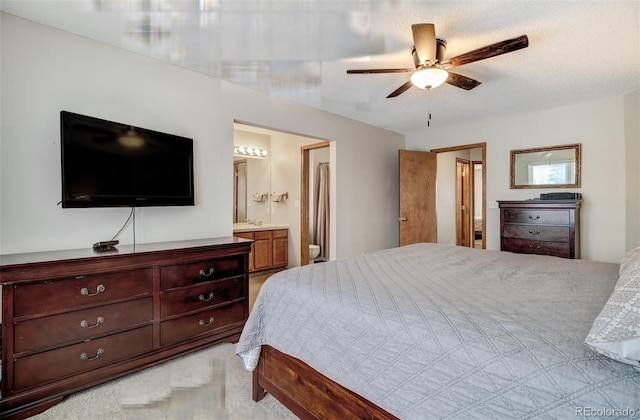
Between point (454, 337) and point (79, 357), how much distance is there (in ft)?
6.96

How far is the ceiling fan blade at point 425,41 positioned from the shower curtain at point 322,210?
3776mm

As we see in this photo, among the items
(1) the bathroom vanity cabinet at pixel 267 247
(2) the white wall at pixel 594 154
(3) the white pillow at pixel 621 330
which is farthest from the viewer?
(1) the bathroom vanity cabinet at pixel 267 247

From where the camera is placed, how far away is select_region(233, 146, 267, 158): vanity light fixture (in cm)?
508

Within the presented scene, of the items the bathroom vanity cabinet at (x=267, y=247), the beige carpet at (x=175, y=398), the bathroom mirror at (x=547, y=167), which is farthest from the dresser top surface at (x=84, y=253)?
the bathroom mirror at (x=547, y=167)

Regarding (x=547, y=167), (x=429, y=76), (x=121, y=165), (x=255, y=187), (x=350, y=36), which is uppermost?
→ (x=350, y=36)

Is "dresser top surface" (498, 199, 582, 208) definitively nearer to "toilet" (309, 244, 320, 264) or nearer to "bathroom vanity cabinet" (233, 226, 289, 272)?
"toilet" (309, 244, 320, 264)

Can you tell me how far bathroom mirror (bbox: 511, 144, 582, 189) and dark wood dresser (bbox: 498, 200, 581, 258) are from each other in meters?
0.49

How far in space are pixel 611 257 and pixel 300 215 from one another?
4118 millimetres

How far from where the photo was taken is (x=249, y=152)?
207 inches

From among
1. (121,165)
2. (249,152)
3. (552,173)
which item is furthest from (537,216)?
(249,152)

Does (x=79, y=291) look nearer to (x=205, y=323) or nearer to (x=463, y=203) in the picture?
(x=205, y=323)

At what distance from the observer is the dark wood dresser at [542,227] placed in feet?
10.8

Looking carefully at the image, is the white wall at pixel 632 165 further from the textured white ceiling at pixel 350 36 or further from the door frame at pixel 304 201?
the door frame at pixel 304 201

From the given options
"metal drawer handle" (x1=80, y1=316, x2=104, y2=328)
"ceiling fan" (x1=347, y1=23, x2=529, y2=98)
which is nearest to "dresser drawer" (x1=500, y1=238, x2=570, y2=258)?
"ceiling fan" (x1=347, y1=23, x2=529, y2=98)
